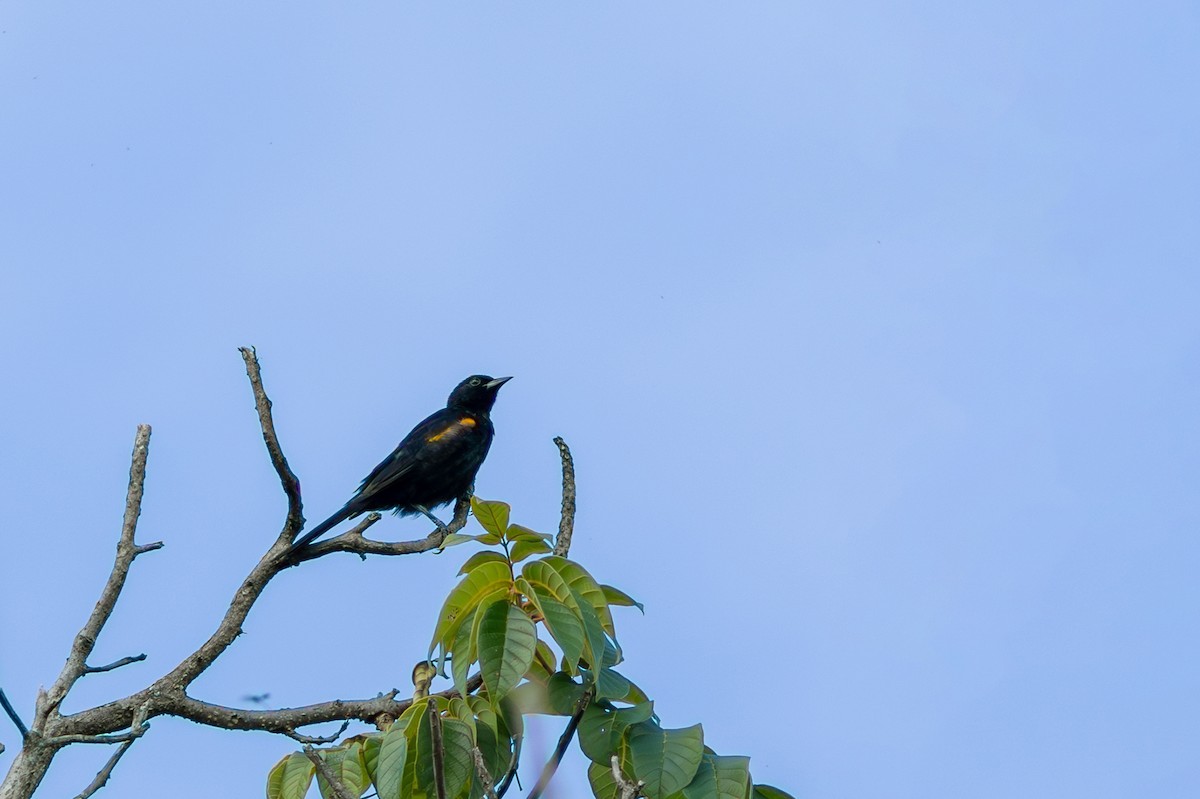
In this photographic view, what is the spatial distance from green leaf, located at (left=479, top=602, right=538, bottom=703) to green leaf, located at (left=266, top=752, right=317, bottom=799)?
0.65 metres

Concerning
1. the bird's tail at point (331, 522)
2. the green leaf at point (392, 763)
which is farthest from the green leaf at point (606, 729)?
the bird's tail at point (331, 522)

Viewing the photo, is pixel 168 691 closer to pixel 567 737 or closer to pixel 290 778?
pixel 290 778

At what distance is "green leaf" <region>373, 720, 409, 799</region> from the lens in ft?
9.69

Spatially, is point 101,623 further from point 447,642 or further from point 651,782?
point 651,782

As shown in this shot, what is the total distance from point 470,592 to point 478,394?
646 cm

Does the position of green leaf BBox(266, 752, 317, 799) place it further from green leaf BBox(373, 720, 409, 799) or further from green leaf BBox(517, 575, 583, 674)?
green leaf BBox(517, 575, 583, 674)

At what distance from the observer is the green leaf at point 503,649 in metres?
3.03

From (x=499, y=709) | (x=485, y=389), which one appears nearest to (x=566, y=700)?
(x=499, y=709)

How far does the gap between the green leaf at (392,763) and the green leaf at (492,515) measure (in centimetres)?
54

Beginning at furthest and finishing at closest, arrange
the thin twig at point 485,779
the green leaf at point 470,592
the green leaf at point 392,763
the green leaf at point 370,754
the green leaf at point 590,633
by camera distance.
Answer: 1. the green leaf at point 370,754
2. the green leaf at point 470,592
3. the green leaf at point 590,633
4. the green leaf at point 392,763
5. the thin twig at point 485,779

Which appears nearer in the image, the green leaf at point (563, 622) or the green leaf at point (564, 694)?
the green leaf at point (563, 622)

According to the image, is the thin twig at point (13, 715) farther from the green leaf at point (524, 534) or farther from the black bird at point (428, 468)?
the black bird at point (428, 468)

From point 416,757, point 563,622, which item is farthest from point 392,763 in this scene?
point 563,622

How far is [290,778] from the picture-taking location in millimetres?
3371
